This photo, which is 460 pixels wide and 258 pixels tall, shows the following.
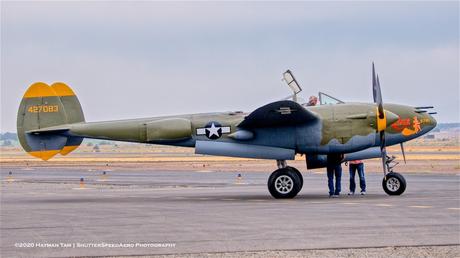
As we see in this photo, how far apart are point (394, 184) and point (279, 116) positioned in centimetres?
395

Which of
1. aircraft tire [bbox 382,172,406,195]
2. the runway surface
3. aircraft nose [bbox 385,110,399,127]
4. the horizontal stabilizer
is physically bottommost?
the runway surface

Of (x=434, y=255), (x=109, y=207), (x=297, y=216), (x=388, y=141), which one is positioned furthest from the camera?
(x=388, y=141)

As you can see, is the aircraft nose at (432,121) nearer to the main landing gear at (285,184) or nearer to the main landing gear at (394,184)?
the main landing gear at (394,184)

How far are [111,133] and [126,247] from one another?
12.0 meters

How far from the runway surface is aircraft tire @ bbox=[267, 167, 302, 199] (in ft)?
1.24

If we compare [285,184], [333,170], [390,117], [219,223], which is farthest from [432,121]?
[219,223]

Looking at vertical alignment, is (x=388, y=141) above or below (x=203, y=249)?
above

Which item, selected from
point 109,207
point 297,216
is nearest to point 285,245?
point 297,216

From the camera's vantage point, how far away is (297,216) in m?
17.2

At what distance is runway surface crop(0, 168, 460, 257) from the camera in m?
12.9

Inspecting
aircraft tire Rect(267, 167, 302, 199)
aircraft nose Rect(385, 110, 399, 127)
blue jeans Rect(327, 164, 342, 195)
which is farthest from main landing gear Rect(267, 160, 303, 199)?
aircraft nose Rect(385, 110, 399, 127)

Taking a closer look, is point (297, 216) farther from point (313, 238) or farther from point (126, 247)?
point (126, 247)

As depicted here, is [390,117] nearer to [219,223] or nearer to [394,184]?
[394,184]

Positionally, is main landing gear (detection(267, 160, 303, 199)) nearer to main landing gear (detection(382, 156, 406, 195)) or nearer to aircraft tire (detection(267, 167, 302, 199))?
aircraft tire (detection(267, 167, 302, 199))
